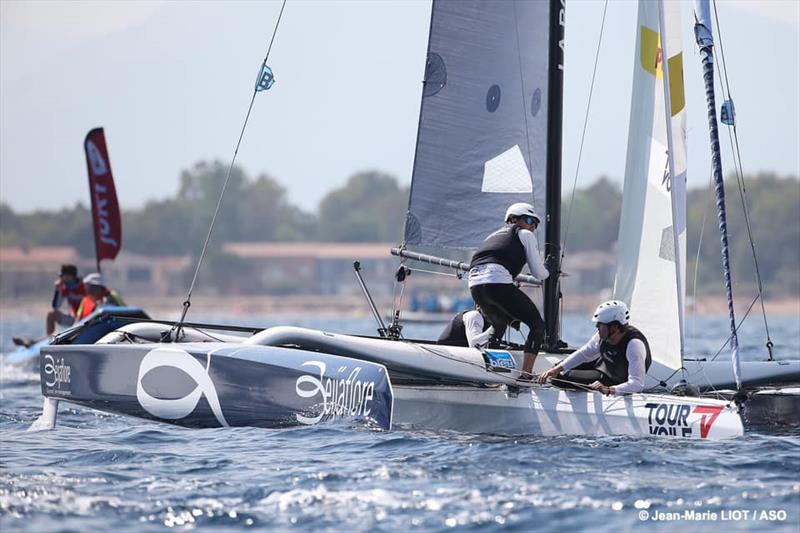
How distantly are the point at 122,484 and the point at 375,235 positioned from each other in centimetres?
10690

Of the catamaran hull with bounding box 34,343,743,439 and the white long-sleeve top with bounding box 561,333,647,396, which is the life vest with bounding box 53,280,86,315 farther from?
the white long-sleeve top with bounding box 561,333,647,396

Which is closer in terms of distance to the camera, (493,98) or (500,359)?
(500,359)

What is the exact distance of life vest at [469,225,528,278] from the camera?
325 inches

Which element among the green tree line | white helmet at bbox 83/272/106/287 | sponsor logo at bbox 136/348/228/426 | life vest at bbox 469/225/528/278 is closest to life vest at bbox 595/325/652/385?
life vest at bbox 469/225/528/278

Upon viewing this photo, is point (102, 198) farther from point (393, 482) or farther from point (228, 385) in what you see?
point (393, 482)

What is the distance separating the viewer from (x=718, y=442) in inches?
282

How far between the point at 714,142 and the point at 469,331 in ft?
6.70

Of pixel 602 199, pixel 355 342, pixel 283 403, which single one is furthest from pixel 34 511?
pixel 602 199

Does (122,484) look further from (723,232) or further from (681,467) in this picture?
(723,232)

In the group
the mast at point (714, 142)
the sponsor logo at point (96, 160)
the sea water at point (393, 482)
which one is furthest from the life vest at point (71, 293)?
the mast at point (714, 142)

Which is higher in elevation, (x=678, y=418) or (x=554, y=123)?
(x=554, y=123)

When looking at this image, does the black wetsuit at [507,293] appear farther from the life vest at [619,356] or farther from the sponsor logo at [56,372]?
the sponsor logo at [56,372]

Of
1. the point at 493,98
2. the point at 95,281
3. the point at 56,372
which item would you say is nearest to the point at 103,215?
the point at 95,281

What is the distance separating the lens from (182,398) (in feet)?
26.1
